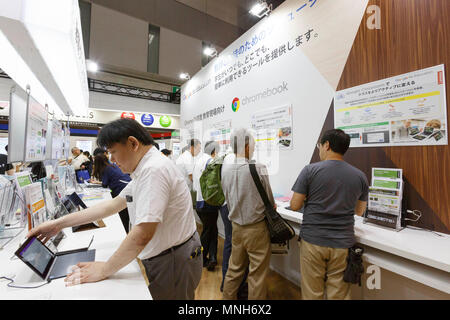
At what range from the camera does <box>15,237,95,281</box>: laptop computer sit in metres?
0.83

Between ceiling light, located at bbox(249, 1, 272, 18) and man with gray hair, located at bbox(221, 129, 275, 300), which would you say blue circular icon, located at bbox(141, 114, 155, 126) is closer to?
ceiling light, located at bbox(249, 1, 272, 18)

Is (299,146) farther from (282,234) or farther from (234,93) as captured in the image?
(234,93)

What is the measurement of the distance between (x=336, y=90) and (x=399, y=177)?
0.91m

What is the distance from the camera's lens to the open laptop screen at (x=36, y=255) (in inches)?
32.1

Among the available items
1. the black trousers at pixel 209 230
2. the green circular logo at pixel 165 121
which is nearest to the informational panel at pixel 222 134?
the black trousers at pixel 209 230

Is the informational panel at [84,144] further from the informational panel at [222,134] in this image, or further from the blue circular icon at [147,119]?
the informational panel at [222,134]

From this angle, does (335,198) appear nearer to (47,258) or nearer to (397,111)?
(397,111)

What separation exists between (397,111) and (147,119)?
24.2 feet

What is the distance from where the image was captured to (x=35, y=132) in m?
1.48

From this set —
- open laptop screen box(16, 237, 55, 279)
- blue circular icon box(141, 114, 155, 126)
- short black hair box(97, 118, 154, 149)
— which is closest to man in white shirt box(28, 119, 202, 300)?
short black hair box(97, 118, 154, 149)

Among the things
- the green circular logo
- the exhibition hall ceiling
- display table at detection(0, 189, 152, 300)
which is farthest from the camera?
the green circular logo

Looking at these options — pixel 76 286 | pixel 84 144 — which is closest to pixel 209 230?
pixel 76 286

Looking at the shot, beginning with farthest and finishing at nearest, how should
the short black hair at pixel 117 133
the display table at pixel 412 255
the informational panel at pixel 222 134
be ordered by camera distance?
the informational panel at pixel 222 134
the display table at pixel 412 255
the short black hair at pixel 117 133

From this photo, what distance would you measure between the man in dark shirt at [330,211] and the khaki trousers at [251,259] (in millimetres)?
321
